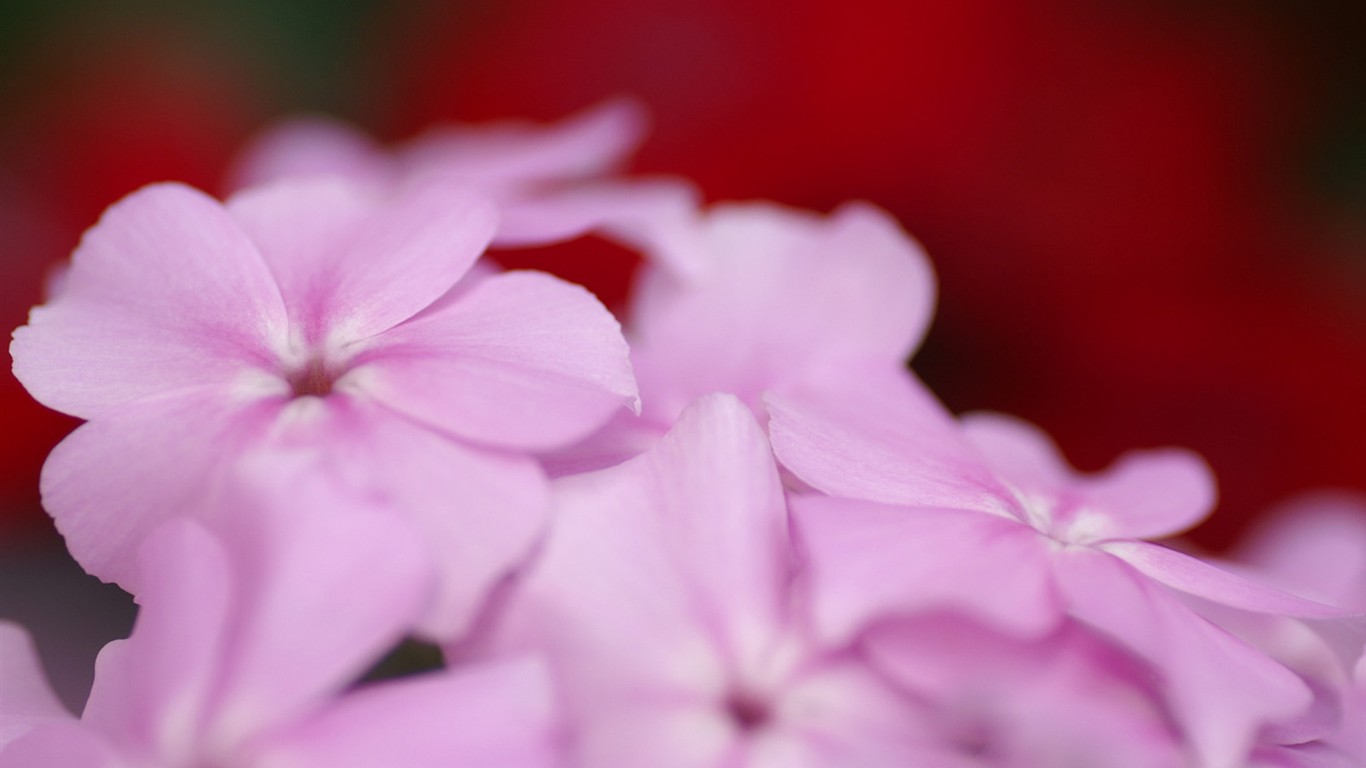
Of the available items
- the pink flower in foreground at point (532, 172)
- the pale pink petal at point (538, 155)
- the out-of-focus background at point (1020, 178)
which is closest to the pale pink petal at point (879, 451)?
the pink flower in foreground at point (532, 172)

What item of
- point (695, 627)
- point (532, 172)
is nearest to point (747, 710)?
point (695, 627)

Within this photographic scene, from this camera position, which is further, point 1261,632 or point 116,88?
point 116,88

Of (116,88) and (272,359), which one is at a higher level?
(272,359)

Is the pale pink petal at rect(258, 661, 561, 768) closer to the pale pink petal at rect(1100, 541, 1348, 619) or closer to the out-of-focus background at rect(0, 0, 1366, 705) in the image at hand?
the pale pink petal at rect(1100, 541, 1348, 619)

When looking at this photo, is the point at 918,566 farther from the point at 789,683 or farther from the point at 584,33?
the point at 584,33

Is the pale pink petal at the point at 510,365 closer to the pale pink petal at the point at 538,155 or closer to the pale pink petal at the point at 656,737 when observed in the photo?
the pale pink petal at the point at 656,737

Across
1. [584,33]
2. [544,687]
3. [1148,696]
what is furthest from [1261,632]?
[584,33]
